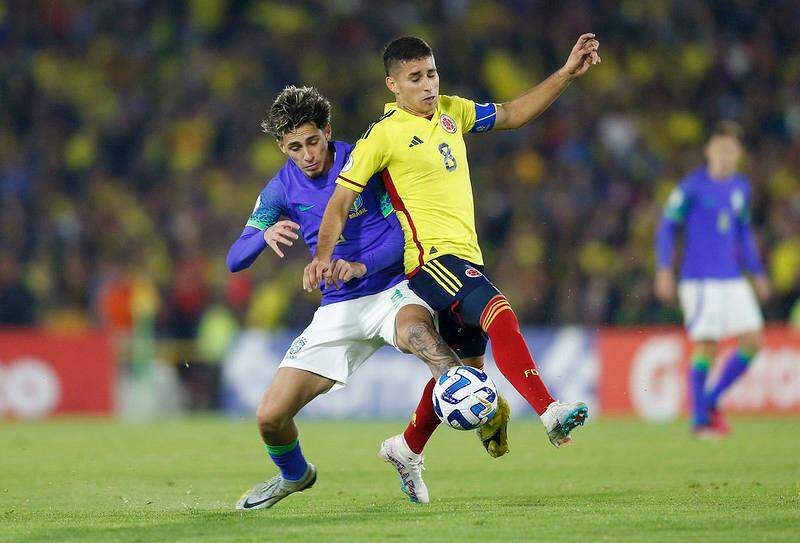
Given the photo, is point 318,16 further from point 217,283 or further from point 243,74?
point 217,283

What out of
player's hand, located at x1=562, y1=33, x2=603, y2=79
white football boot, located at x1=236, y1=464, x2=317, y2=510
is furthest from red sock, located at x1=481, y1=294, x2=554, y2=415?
player's hand, located at x1=562, y1=33, x2=603, y2=79

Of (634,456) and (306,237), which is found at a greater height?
(306,237)

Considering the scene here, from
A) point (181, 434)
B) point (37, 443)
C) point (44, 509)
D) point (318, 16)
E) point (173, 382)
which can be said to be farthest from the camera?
point (318, 16)

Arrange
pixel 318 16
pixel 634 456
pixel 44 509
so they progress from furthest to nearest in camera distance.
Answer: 1. pixel 318 16
2. pixel 634 456
3. pixel 44 509

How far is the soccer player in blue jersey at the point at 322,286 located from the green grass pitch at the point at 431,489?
366mm

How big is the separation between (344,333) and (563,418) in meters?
1.49

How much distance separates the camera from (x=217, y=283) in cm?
1803

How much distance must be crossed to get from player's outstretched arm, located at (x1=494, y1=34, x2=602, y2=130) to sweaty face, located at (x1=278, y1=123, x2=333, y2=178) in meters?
0.98

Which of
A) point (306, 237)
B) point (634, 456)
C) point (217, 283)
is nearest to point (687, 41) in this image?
point (217, 283)

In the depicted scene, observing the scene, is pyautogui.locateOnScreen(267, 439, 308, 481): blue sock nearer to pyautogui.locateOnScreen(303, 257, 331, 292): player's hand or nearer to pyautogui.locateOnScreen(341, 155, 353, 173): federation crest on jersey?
pyautogui.locateOnScreen(303, 257, 331, 292): player's hand

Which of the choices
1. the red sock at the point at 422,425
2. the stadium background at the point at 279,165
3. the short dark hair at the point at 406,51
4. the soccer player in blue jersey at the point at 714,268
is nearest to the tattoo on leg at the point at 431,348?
the red sock at the point at 422,425

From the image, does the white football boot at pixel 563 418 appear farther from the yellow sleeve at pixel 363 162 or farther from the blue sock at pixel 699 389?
the blue sock at pixel 699 389

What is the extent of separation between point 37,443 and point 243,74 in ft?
32.2

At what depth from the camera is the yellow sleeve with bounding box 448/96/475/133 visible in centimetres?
705
